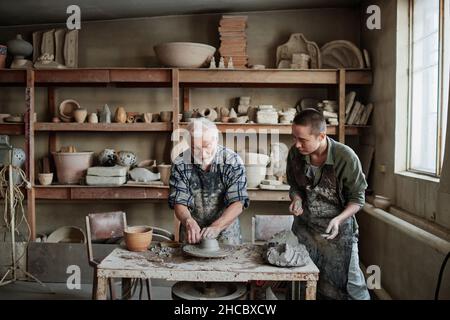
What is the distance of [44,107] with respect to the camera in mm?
5523

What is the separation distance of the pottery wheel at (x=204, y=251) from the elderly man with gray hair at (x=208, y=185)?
167 millimetres

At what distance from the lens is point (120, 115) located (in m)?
5.05

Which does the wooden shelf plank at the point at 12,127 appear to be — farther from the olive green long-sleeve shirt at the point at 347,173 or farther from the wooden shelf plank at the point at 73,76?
the olive green long-sleeve shirt at the point at 347,173

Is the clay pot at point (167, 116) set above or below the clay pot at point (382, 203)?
above

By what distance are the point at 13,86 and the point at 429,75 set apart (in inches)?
184

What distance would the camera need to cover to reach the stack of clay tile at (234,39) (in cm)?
498

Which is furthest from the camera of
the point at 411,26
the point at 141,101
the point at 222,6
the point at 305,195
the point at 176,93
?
the point at 141,101

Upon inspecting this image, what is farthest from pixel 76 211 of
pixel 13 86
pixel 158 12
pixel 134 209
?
pixel 158 12

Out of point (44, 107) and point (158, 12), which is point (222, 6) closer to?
point (158, 12)

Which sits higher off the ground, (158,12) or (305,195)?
(158,12)

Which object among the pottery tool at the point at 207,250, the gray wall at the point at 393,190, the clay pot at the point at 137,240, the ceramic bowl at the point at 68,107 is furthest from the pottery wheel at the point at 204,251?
the ceramic bowl at the point at 68,107

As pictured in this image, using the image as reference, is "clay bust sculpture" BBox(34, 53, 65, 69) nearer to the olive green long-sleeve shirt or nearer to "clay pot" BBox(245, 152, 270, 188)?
"clay pot" BBox(245, 152, 270, 188)

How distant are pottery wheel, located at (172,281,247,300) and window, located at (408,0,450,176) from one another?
6.16 ft

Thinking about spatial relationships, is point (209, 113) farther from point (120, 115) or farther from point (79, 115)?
point (79, 115)
